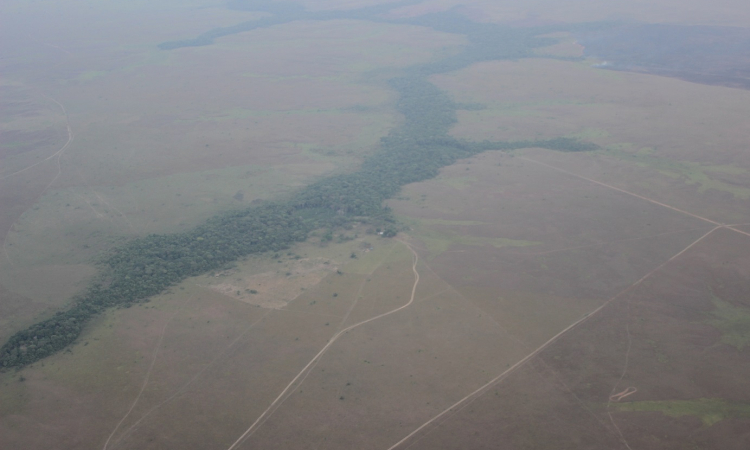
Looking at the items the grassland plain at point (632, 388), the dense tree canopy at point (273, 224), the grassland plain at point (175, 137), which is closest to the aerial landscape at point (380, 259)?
the grassland plain at point (632, 388)

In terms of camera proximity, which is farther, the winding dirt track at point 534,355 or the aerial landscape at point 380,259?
the aerial landscape at point 380,259

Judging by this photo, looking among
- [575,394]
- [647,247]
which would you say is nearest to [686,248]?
[647,247]

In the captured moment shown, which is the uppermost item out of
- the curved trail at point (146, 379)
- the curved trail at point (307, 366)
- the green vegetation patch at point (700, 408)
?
the curved trail at point (146, 379)

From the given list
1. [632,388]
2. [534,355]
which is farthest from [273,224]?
[632,388]

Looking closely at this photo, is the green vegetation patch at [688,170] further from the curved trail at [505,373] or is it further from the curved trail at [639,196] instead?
the curved trail at [505,373]

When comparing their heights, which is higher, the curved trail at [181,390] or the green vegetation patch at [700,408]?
the curved trail at [181,390]
